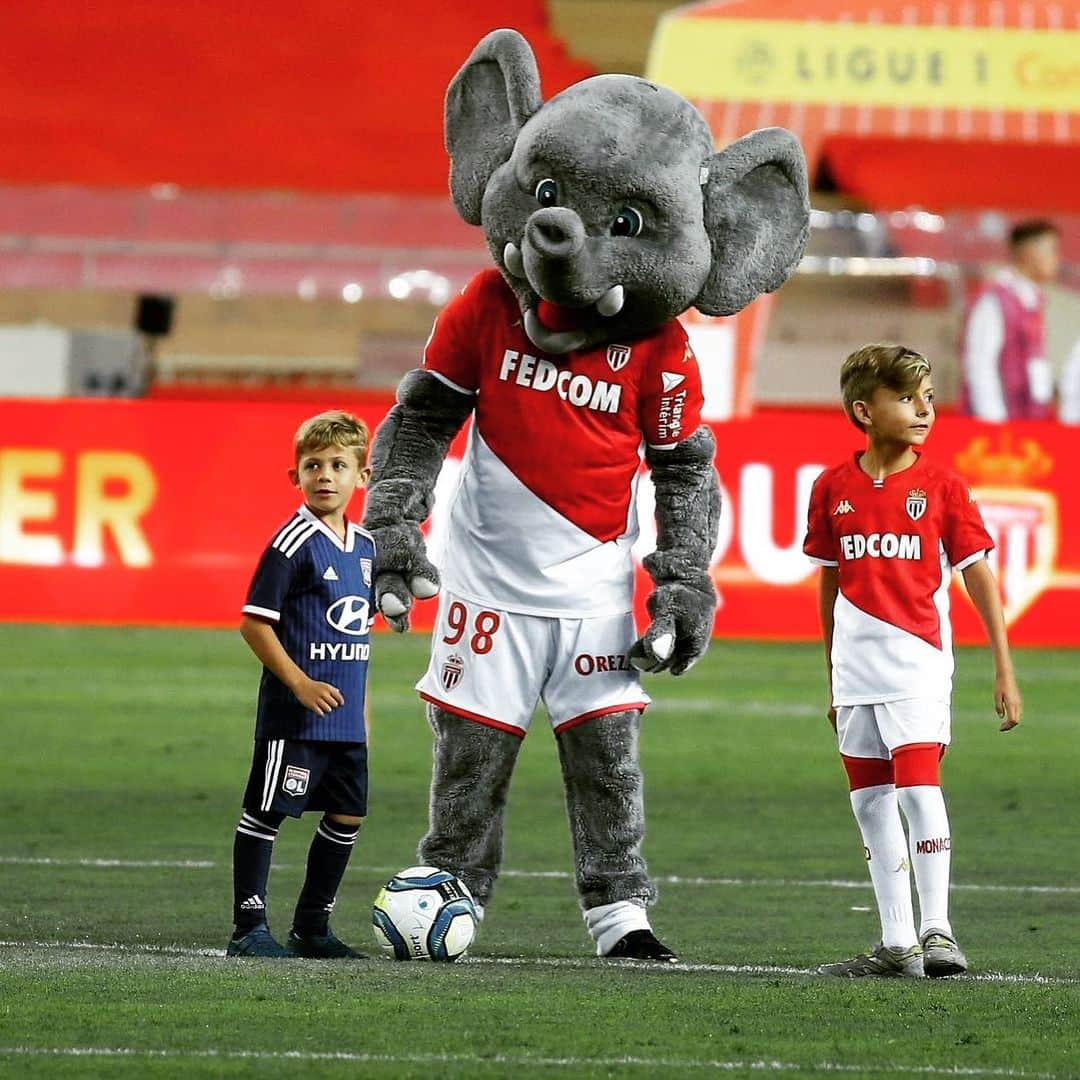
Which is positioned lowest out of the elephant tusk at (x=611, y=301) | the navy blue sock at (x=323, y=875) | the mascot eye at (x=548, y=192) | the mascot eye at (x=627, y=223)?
the navy blue sock at (x=323, y=875)

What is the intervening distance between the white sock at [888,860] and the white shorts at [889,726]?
4.1 inches

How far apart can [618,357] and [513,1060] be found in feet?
7.12

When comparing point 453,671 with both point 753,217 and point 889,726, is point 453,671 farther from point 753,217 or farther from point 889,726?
point 753,217

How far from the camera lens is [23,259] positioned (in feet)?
89.8

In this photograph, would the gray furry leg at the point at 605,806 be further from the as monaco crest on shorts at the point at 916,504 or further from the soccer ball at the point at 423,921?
the as monaco crest on shorts at the point at 916,504

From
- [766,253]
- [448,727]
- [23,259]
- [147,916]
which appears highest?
[23,259]

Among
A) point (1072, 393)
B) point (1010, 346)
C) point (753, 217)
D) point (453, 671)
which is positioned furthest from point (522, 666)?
point (1072, 393)

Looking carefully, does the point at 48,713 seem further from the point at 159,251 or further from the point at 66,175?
the point at 159,251

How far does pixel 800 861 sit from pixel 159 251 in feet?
67.2

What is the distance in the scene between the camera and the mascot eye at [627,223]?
20.4 ft

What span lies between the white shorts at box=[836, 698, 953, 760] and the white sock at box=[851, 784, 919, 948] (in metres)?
0.10

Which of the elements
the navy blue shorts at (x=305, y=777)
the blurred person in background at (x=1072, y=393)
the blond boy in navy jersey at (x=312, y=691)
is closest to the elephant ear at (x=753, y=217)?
the blond boy in navy jersey at (x=312, y=691)

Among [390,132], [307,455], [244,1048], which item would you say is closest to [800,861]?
[307,455]

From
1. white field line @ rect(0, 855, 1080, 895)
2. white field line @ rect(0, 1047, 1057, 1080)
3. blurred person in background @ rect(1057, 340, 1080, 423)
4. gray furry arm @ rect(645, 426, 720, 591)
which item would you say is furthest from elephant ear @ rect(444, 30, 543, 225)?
blurred person in background @ rect(1057, 340, 1080, 423)
